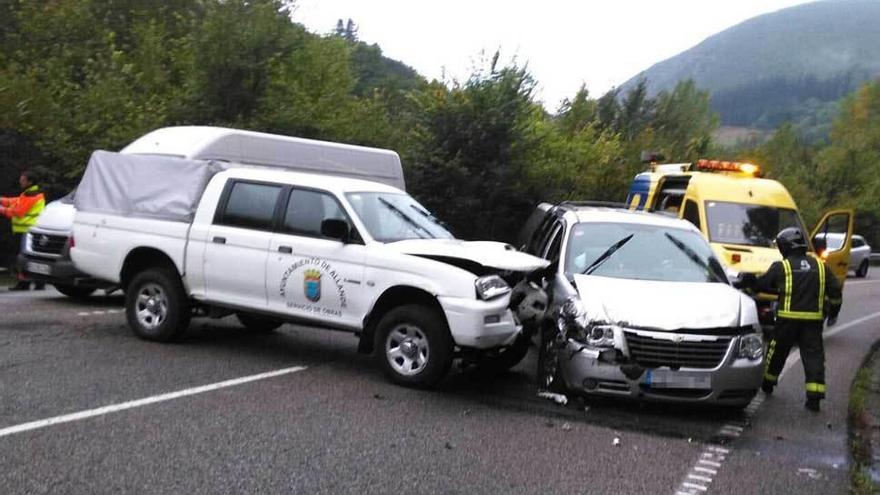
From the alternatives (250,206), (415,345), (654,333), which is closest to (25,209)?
(250,206)

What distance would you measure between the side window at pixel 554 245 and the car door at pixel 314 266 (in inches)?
87.9

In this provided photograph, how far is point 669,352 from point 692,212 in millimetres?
6971

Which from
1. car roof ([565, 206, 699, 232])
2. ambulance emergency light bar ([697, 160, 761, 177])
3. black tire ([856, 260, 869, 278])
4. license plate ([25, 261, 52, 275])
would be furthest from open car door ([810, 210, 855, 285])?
black tire ([856, 260, 869, 278])

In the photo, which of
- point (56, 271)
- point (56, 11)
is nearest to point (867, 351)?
point (56, 271)

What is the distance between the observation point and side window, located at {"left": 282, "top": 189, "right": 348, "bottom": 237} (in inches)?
323

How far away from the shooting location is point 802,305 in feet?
25.9

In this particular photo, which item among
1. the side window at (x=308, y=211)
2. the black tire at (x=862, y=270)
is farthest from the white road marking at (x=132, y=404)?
the black tire at (x=862, y=270)

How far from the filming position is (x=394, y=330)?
7.64m

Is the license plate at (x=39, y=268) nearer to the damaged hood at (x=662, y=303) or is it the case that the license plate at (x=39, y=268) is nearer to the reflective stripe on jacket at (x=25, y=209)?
the reflective stripe on jacket at (x=25, y=209)

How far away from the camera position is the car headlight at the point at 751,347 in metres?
7.16

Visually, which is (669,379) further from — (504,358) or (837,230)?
(837,230)

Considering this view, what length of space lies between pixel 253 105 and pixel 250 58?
1079 mm

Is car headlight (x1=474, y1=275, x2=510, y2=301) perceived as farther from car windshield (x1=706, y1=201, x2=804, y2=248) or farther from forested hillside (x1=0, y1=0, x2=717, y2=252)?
forested hillside (x1=0, y1=0, x2=717, y2=252)

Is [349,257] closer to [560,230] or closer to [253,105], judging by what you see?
[560,230]
